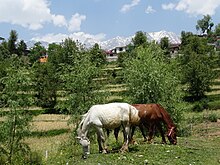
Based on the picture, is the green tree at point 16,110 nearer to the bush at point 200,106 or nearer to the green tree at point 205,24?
the bush at point 200,106

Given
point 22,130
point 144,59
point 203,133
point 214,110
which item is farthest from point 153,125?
point 214,110

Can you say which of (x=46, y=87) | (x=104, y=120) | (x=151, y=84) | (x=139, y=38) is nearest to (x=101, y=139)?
(x=104, y=120)

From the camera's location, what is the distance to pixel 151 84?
115ft

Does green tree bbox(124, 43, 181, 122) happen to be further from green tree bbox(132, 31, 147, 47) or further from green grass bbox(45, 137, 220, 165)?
green tree bbox(132, 31, 147, 47)

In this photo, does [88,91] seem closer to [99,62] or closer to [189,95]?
[99,62]

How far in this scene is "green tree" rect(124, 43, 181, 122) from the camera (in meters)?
35.1

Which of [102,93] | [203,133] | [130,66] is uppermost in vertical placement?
[130,66]

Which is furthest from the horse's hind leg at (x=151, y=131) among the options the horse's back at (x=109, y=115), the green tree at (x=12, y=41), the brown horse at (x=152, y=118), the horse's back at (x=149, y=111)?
the green tree at (x=12, y=41)

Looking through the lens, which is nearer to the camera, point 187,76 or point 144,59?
point 144,59

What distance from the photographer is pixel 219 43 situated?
144625 millimetres

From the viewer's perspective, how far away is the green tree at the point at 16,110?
22.0 m

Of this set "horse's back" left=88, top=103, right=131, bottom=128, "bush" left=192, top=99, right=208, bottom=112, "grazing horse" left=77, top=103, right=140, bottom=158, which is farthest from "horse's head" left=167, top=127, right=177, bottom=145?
"bush" left=192, top=99, right=208, bottom=112

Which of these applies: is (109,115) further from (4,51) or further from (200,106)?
(4,51)

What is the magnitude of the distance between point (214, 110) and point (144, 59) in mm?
27451
